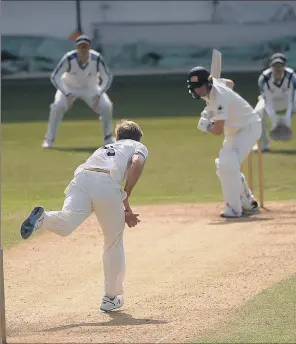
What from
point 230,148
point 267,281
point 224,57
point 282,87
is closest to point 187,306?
point 267,281

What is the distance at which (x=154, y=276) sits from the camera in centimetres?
1084

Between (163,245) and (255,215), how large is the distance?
2.15m

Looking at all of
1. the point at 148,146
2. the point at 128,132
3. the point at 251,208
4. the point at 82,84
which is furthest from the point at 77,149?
the point at 128,132

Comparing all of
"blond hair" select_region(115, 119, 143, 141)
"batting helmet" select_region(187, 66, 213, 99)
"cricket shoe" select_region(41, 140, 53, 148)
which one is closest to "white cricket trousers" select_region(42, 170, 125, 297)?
"blond hair" select_region(115, 119, 143, 141)

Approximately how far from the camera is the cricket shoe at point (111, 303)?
30.9 ft

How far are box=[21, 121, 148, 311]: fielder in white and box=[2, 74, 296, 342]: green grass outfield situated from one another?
46.8 inches

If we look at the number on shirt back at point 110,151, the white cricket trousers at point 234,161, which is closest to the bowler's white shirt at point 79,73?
the white cricket trousers at point 234,161

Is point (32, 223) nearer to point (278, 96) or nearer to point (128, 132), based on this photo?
point (128, 132)

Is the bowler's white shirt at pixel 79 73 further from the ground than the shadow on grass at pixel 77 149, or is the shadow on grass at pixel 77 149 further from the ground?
the bowler's white shirt at pixel 79 73

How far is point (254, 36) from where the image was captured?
2988cm

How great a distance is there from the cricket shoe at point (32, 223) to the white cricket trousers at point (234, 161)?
16.6 ft

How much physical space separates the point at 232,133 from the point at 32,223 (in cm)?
546

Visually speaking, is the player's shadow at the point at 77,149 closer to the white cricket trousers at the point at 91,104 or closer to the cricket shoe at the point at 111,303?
the white cricket trousers at the point at 91,104

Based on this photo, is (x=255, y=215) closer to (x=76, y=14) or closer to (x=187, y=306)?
(x=187, y=306)
